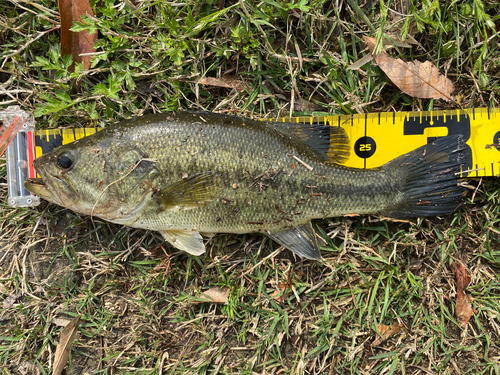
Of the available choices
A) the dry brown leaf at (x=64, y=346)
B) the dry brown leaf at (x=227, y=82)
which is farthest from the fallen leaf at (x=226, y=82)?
the dry brown leaf at (x=64, y=346)

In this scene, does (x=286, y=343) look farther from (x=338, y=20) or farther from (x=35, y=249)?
(x=338, y=20)

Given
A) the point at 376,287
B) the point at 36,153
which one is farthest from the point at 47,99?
the point at 376,287

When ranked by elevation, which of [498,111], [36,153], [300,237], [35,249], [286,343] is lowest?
[286,343]

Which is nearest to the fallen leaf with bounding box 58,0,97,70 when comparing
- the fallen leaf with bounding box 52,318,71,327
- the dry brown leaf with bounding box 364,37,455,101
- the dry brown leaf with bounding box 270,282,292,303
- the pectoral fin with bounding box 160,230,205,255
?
the pectoral fin with bounding box 160,230,205,255

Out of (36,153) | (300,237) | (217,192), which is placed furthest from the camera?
(36,153)

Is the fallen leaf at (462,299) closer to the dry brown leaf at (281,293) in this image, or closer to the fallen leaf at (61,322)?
the dry brown leaf at (281,293)
